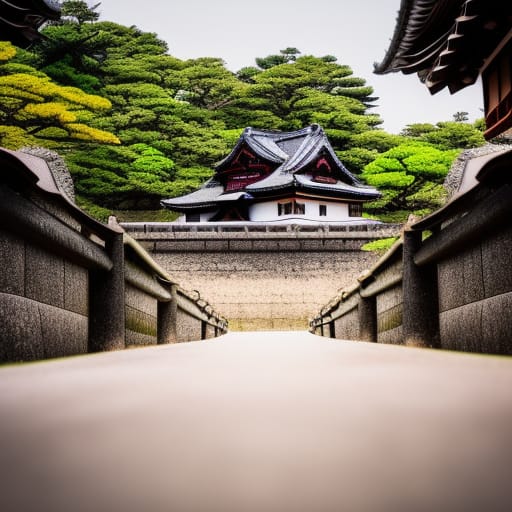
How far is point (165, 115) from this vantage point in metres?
33.4

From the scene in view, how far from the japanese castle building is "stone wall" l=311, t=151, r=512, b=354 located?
74.9 ft

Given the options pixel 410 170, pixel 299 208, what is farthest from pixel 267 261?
pixel 410 170

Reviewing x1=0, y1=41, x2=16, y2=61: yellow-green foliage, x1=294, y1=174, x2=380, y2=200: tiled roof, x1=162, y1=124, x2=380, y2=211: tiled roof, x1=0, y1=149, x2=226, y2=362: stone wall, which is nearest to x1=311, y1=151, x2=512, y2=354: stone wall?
x1=0, y1=149, x2=226, y2=362: stone wall

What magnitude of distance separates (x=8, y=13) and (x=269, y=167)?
25.8 m

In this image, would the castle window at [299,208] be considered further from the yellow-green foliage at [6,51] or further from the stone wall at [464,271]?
the stone wall at [464,271]

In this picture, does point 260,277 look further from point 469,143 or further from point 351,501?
point 351,501

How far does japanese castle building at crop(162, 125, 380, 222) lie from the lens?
28.8 metres

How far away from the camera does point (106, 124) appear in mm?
31375

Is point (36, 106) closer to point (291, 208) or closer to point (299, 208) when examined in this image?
point (291, 208)

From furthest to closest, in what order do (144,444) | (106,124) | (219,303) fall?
(106,124) → (219,303) → (144,444)

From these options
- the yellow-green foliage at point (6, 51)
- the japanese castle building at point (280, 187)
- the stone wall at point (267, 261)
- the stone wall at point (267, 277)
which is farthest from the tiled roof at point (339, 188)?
the yellow-green foliage at point (6, 51)

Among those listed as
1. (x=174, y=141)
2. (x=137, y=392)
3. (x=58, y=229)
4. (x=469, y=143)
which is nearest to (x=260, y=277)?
(x=174, y=141)

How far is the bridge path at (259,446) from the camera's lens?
2.50ft

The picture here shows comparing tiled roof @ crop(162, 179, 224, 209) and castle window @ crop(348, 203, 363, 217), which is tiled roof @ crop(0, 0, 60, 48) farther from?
castle window @ crop(348, 203, 363, 217)
